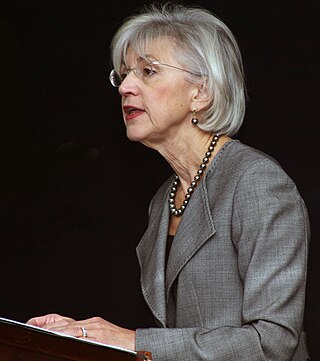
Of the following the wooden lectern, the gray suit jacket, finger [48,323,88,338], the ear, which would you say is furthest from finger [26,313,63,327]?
the ear

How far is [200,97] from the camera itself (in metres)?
2.70

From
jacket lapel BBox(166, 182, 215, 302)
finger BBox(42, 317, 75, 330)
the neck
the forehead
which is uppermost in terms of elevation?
the forehead

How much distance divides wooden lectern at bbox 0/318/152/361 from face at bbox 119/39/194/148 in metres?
0.98

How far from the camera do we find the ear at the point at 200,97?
8.86 feet

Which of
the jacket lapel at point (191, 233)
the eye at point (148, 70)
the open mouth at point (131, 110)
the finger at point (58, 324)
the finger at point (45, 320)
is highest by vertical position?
the eye at point (148, 70)

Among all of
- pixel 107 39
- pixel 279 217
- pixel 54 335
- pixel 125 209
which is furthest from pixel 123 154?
pixel 54 335

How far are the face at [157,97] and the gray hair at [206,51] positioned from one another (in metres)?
0.03

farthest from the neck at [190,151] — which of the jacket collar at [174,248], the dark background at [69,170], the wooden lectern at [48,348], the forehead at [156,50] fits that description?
→ the wooden lectern at [48,348]

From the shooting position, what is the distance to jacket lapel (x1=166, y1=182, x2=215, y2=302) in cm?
253

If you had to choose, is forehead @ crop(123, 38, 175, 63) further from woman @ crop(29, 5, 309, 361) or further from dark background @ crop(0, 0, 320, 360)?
dark background @ crop(0, 0, 320, 360)

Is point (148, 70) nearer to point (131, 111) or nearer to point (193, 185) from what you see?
point (131, 111)

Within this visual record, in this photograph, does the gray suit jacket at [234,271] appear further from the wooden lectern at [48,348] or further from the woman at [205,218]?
the wooden lectern at [48,348]

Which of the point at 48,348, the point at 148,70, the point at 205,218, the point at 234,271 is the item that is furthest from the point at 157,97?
the point at 48,348

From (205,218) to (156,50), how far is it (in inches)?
19.6
